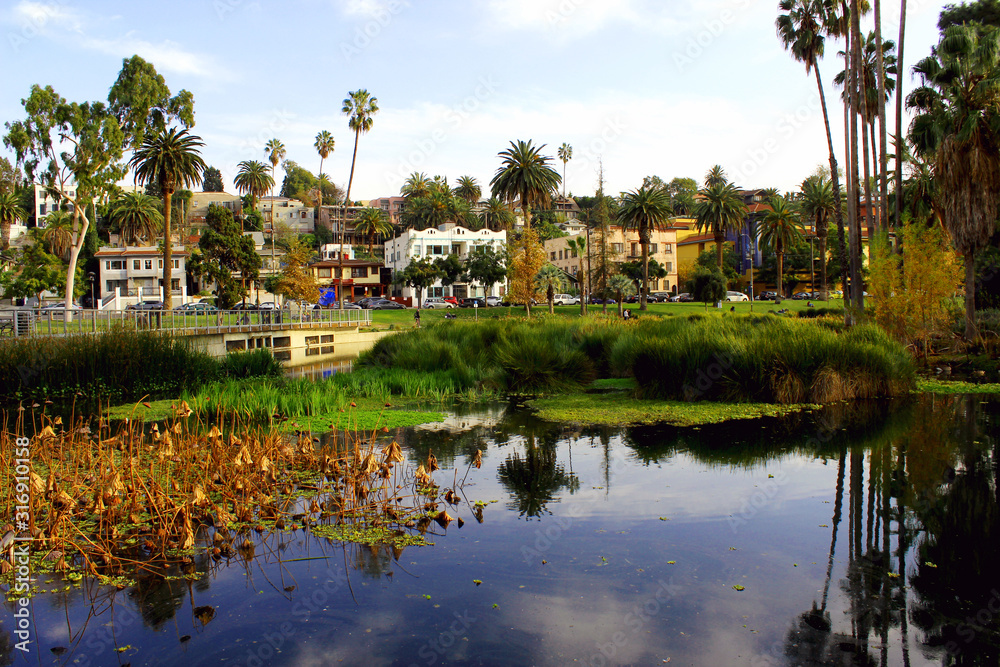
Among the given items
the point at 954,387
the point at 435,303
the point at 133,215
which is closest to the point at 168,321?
the point at 954,387

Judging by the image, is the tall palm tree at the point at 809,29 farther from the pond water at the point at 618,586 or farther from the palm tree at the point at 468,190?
the palm tree at the point at 468,190

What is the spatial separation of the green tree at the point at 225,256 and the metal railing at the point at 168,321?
519 inches

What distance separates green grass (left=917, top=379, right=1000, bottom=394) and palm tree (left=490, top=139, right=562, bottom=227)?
46.5m

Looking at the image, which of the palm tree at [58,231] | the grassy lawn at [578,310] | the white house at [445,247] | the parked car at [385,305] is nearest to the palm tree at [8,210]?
the palm tree at [58,231]

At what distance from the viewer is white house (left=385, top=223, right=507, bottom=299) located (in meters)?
81.4

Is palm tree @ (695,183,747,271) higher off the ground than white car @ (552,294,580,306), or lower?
higher

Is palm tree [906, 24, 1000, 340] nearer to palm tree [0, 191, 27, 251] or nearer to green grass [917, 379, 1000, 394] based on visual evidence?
green grass [917, 379, 1000, 394]

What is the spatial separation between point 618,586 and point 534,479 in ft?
12.1

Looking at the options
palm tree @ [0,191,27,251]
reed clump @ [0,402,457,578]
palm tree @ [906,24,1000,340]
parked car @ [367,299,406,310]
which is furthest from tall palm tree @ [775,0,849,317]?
palm tree @ [0,191,27,251]

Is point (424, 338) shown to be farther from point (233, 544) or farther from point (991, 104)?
point (991, 104)

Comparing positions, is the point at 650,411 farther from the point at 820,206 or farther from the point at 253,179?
the point at 253,179

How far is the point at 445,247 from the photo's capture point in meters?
83.5

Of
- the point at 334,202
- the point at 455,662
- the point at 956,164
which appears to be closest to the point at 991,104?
the point at 956,164

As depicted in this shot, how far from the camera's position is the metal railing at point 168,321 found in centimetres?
2309
